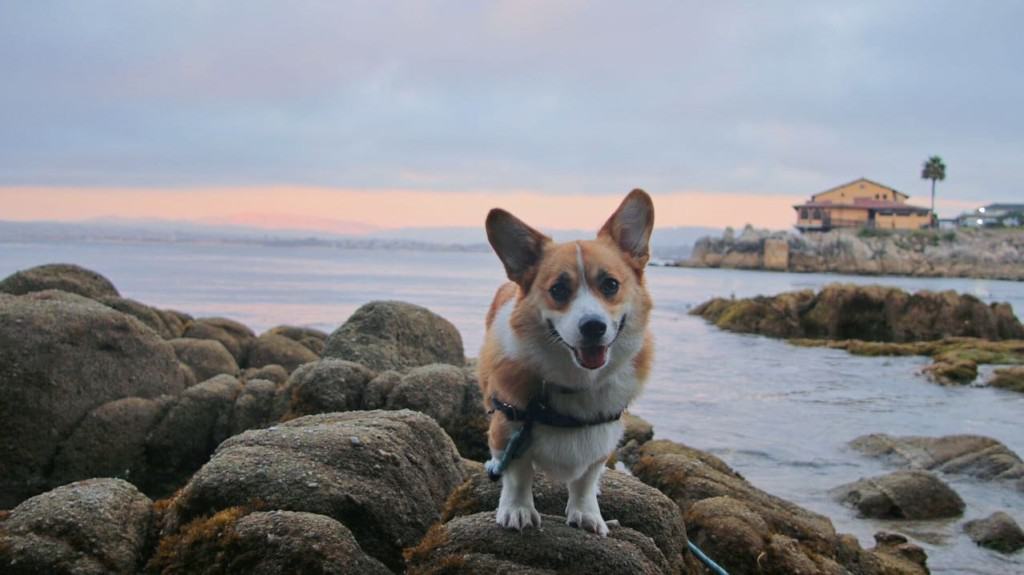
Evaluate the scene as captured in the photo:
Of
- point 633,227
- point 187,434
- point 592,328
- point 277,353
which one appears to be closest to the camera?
point 592,328

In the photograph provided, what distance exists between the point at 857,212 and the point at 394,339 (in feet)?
368

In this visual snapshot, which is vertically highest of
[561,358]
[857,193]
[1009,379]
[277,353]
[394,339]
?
[857,193]

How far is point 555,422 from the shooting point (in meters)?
4.14

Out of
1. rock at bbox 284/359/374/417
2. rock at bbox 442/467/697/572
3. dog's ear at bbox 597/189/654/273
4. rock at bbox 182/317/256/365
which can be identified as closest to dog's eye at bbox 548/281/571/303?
dog's ear at bbox 597/189/654/273

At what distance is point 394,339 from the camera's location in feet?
32.6

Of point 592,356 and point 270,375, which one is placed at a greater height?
point 592,356

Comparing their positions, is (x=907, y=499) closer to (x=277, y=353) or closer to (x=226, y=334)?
(x=277, y=353)

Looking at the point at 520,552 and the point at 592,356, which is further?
the point at 520,552

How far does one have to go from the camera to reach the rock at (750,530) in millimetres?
5883

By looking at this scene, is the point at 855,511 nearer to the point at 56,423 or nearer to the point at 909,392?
the point at 56,423

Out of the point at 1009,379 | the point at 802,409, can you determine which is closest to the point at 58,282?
the point at 802,409

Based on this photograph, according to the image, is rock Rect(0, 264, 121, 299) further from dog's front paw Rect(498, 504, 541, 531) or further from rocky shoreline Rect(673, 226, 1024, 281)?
rocky shoreline Rect(673, 226, 1024, 281)

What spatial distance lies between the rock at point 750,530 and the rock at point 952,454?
15.5ft

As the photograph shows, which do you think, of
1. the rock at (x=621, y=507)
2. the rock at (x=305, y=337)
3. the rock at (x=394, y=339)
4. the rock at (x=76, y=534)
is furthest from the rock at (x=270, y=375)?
the rock at (x=621, y=507)
